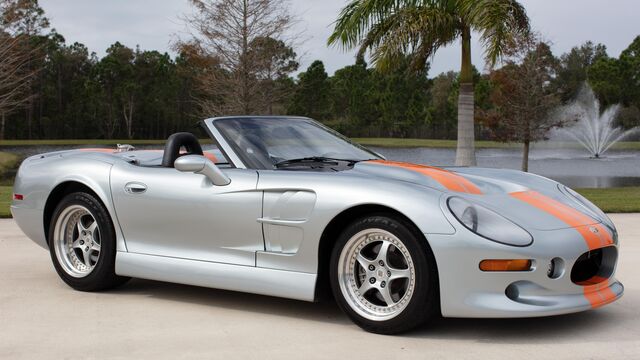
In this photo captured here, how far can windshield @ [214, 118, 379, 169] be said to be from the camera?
5453 millimetres

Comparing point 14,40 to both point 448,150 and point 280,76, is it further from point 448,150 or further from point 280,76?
point 448,150

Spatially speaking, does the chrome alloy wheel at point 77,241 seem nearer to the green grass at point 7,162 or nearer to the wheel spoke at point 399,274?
the wheel spoke at point 399,274

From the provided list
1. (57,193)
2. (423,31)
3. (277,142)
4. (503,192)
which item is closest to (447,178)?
(503,192)

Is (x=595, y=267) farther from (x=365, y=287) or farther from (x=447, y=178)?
(x=365, y=287)

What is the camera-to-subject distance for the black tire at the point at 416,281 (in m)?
4.45

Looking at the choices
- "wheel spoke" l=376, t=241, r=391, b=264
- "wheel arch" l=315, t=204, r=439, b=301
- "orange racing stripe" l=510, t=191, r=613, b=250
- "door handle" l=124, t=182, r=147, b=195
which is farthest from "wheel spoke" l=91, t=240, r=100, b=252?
"orange racing stripe" l=510, t=191, r=613, b=250

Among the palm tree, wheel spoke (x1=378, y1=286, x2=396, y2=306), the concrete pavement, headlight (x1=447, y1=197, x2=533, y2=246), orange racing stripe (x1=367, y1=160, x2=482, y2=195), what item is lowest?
the concrete pavement

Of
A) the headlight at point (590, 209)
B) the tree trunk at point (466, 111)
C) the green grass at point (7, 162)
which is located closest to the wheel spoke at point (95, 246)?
the headlight at point (590, 209)

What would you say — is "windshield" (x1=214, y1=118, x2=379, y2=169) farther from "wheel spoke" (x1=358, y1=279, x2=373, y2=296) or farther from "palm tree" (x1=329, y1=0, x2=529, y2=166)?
"palm tree" (x1=329, y1=0, x2=529, y2=166)

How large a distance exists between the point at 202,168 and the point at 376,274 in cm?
137

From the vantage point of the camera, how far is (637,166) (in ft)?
127

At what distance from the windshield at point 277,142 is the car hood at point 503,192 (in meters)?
0.54

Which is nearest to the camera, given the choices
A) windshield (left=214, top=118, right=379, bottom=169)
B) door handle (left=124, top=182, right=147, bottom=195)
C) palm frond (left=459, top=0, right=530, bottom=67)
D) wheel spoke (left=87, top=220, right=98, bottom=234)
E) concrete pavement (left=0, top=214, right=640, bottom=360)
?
concrete pavement (left=0, top=214, right=640, bottom=360)

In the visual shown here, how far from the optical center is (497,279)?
4363 mm
